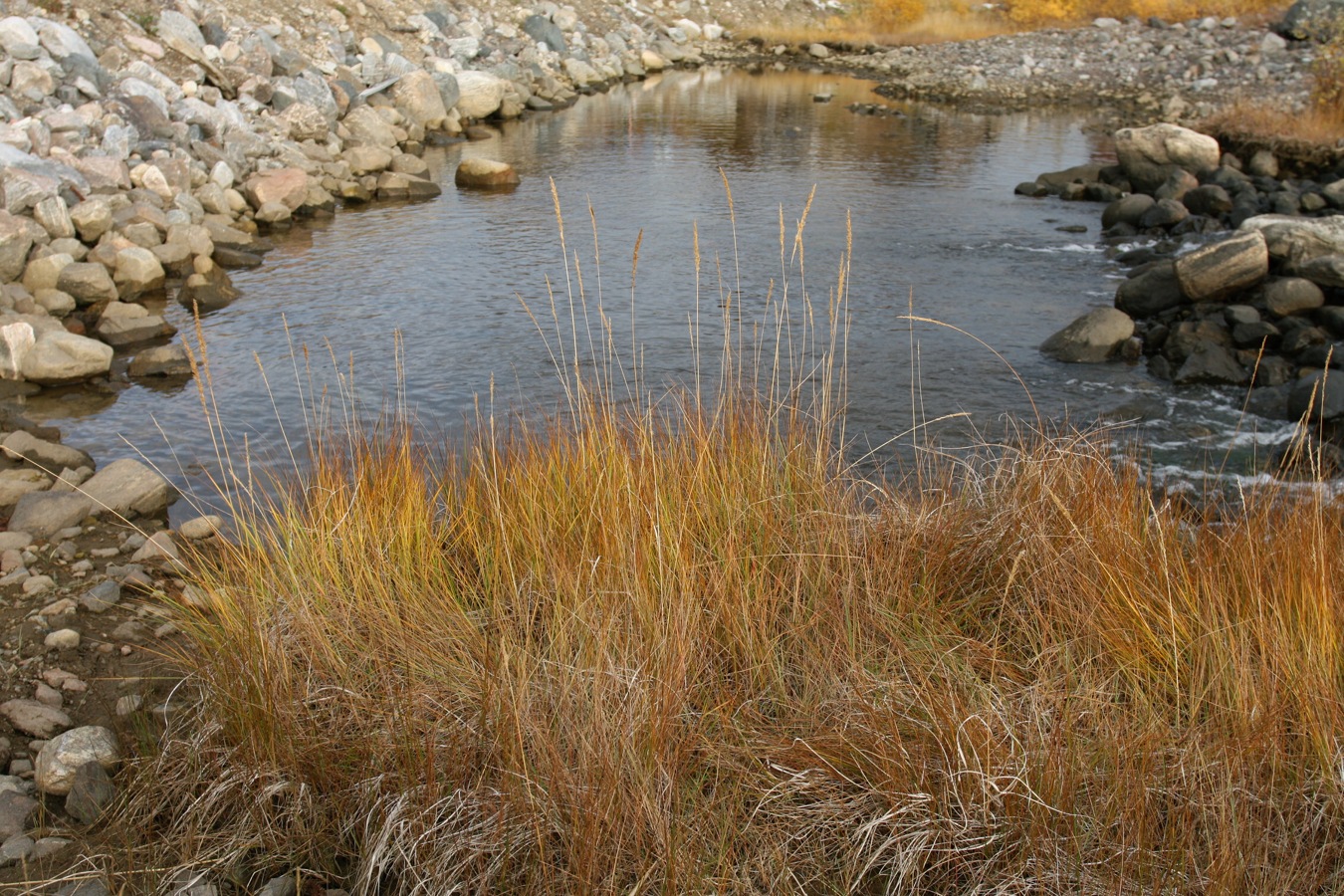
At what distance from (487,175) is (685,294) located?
5.67m

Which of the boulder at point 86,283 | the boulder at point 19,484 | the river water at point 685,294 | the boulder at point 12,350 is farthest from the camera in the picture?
the boulder at point 86,283

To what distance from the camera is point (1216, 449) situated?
21.7 ft

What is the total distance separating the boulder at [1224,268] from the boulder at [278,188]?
371 inches

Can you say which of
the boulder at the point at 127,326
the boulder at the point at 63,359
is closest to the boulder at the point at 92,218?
the boulder at the point at 127,326

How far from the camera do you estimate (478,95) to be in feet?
Result: 64.5

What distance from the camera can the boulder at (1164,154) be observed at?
45.4 ft

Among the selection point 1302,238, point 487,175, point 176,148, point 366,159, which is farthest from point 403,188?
point 1302,238

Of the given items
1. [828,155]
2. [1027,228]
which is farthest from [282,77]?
[1027,228]

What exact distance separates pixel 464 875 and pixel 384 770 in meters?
0.42

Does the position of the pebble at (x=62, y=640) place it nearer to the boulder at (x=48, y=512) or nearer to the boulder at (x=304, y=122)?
the boulder at (x=48, y=512)

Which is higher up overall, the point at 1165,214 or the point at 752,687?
the point at 1165,214

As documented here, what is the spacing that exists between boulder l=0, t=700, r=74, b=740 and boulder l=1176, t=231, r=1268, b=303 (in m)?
8.43

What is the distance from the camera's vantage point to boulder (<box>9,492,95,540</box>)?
206 inches

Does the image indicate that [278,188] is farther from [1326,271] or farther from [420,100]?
[1326,271]
